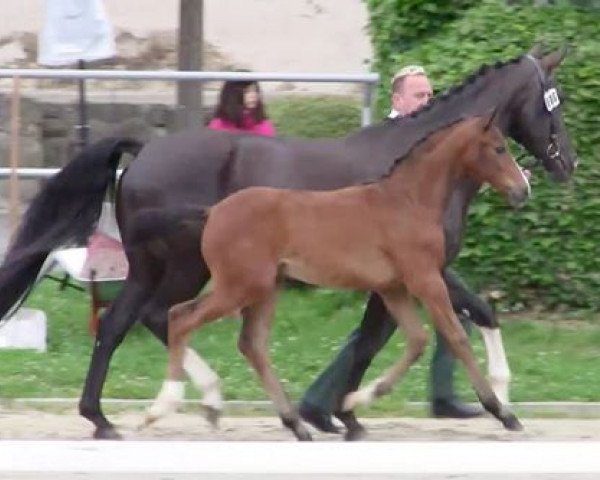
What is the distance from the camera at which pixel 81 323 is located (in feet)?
38.6

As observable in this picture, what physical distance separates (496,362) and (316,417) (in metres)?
0.90

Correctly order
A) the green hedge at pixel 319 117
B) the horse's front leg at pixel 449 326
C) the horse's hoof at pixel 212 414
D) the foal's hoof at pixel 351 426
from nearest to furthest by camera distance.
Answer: the horse's front leg at pixel 449 326
the foal's hoof at pixel 351 426
the horse's hoof at pixel 212 414
the green hedge at pixel 319 117

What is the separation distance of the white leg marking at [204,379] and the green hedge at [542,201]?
122 inches

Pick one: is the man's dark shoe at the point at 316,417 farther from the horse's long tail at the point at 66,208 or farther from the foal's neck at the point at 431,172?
the horse's long tail at the point at 66,208

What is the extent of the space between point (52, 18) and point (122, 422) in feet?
13.8

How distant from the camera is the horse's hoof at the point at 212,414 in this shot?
9.09 metres

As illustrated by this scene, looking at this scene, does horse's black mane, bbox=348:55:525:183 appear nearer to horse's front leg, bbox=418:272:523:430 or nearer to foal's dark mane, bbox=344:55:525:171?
foal's dark mane, bbox=344:55:525:171

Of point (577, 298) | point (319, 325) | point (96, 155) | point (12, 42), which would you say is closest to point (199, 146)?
point (96, 155)

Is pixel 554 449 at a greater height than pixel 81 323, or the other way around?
pixel 554 449

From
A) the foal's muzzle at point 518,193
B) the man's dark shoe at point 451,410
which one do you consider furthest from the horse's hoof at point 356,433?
the foal's muzzle at point 518,193

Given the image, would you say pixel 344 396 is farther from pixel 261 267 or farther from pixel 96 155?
pixel 96 155

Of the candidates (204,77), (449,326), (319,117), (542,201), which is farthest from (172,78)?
(449,326)

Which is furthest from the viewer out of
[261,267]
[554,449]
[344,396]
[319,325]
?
[319,325]

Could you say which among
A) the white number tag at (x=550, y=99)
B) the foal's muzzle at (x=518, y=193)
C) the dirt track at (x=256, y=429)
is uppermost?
the white number tag at (x=550, y=99)
